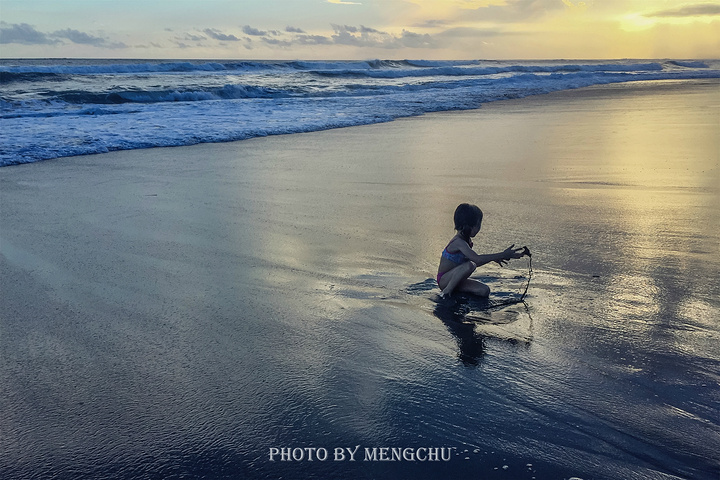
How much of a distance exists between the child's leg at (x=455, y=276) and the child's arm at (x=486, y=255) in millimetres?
51

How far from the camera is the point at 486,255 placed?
3.84 meters

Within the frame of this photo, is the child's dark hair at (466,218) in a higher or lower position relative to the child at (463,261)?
higher

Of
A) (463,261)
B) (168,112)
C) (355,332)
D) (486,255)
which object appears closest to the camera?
(355,332)

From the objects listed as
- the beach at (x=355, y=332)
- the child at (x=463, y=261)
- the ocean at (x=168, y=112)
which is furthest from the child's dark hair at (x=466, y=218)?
the ocean at (x=168, y=112)

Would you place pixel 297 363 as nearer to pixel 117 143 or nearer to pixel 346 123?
pixel 117 143

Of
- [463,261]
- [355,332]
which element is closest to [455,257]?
[463,261]

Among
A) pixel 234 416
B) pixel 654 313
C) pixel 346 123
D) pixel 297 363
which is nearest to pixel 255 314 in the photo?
pixel 297 363

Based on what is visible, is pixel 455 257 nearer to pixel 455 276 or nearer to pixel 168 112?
pixel 455 276

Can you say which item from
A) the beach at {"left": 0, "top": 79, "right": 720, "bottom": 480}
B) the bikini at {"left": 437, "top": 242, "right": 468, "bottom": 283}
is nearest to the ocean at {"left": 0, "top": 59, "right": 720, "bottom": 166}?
the beach at {"left": 0, "top": 79, "right": 720, "bottom": 480}

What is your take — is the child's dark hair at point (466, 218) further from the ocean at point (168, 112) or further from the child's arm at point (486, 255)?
the ocean at point (168, 112)

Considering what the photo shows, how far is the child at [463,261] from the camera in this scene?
13.0 feet

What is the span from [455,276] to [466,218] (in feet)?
1.32

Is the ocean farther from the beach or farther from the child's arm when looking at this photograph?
the child's arm

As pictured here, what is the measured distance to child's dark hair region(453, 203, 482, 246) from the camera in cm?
404
